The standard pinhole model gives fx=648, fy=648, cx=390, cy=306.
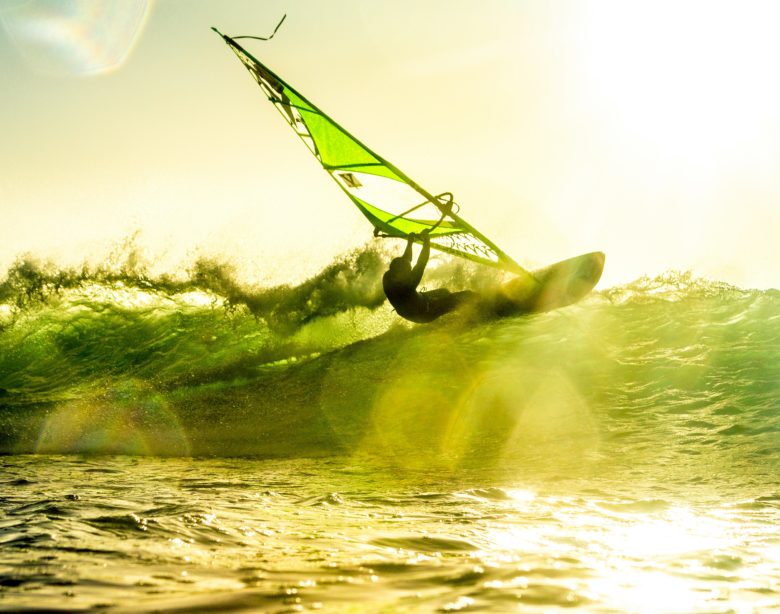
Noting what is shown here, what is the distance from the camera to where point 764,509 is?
12.6 feet

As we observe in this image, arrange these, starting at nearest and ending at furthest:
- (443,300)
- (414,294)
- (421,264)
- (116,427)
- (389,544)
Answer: (389,544), (421,264), (414,294), (443,300), (116,427)

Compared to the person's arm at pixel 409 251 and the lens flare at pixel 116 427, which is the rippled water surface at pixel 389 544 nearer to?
the person's arm at pixel 409 251

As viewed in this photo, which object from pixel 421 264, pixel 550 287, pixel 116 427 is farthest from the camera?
pixel 116 427

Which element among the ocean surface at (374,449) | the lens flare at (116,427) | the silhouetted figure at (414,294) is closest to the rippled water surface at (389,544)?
the ocean surface at (374,449)

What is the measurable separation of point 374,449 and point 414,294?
250cm

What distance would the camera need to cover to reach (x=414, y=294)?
16.8ft

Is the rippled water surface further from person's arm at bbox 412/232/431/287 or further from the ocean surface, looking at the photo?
person's arm at bbox 412/232/431/287

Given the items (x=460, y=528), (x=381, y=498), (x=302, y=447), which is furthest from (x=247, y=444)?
(x=460, y=528)

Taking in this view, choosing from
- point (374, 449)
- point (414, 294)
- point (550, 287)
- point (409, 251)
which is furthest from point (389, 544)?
point (374, 449)

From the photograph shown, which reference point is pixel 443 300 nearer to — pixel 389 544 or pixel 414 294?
pixel 414 294

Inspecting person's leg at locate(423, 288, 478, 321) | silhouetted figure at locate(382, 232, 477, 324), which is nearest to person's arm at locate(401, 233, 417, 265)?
silhouetted figure at locate(382, 232, 477, 324)

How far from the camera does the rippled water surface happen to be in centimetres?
209

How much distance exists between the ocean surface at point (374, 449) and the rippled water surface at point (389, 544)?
0.7 inches

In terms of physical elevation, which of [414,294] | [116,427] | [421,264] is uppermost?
[421,264]
